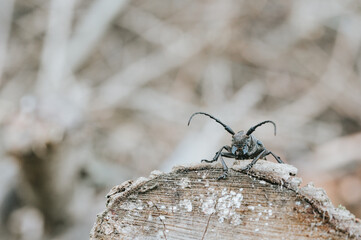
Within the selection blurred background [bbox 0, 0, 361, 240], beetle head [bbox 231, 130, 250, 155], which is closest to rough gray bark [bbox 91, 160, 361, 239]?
beetle head [bbox 231, 130, 250, 155]

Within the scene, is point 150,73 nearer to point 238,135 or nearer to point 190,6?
point 190,6

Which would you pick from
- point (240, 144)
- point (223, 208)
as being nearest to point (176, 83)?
point (240, 144)

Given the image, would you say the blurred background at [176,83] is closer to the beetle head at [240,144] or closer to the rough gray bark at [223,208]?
the beetle head at [240,144]

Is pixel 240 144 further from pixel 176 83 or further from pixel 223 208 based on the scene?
pixel 176 83

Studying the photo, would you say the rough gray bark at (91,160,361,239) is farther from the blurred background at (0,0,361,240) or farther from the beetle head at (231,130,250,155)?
the blurred background at (0,0,361,240)

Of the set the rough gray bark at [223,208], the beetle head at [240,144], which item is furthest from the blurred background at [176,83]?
the rough gray bark at [223,208]
